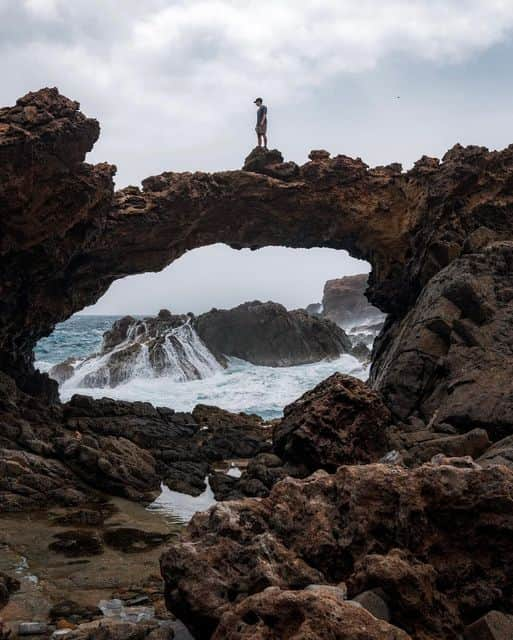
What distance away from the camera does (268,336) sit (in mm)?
42500

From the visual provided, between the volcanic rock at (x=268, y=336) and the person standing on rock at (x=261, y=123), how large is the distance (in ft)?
68.2

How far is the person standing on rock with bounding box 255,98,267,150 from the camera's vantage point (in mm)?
20844

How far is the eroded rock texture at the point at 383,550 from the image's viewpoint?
4168 millimetres

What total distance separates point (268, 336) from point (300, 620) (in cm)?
3894

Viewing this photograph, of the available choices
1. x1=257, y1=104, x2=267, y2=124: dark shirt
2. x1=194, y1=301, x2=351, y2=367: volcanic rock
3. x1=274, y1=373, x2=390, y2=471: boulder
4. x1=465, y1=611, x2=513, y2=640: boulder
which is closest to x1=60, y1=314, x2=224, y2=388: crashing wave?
x1=194, y1=301, x2=351, y2=367: volcanic rock

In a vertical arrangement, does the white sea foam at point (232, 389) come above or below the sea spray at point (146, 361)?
below

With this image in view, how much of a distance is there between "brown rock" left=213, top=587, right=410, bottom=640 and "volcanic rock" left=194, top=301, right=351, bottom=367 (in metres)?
36.4

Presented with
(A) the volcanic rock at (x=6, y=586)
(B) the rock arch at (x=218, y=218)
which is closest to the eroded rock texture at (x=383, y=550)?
(A) the volcanic rock at (x=6, y=586)

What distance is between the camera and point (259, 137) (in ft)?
72.5

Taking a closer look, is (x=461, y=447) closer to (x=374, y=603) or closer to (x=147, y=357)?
(x=374, y=603)

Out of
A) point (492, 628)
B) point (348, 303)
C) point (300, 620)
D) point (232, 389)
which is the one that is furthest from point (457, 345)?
point (348, 303)

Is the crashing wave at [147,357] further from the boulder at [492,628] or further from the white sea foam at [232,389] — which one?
the boulder at [492,628]

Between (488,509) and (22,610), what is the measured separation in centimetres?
479

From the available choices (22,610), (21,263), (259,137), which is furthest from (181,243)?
(22,610)
